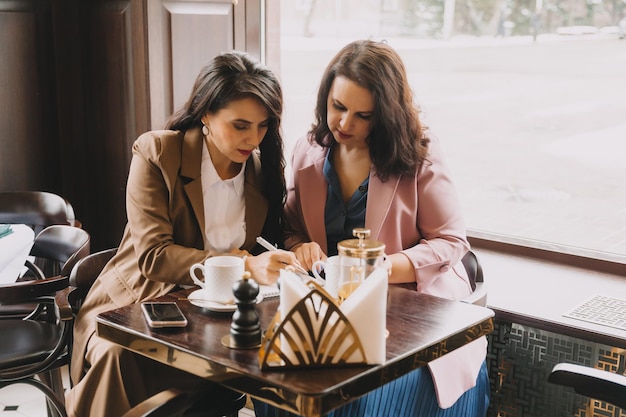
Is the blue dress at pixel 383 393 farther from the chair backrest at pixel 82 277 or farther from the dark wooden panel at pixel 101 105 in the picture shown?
the dark wooden panel at pixel 101 105

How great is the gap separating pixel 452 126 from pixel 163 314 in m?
1.91

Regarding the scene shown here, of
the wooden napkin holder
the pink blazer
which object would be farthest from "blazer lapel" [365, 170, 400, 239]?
the wooden napkin holder

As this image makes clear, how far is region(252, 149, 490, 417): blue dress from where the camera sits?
86.4 inches

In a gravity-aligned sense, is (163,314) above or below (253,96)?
below

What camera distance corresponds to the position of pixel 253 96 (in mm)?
2301

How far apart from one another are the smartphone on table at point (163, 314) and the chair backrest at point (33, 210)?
1.41 meters

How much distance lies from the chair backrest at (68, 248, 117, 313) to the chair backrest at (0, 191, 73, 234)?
0.77 meters

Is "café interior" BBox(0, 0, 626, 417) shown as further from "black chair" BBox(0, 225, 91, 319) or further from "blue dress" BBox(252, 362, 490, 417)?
"blue dress" BBox(252, 362, 490, 417)

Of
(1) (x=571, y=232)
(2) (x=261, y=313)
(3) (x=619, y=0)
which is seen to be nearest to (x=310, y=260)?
(2) (x=261, y=313)

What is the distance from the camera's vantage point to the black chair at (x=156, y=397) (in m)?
1.81

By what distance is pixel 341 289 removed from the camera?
1.83 metres

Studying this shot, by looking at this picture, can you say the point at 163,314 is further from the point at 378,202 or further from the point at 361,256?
the point at 378,202

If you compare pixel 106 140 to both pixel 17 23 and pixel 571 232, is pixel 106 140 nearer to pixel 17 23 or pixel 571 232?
pixel 17 23

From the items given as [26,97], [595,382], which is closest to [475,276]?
[595,382]
